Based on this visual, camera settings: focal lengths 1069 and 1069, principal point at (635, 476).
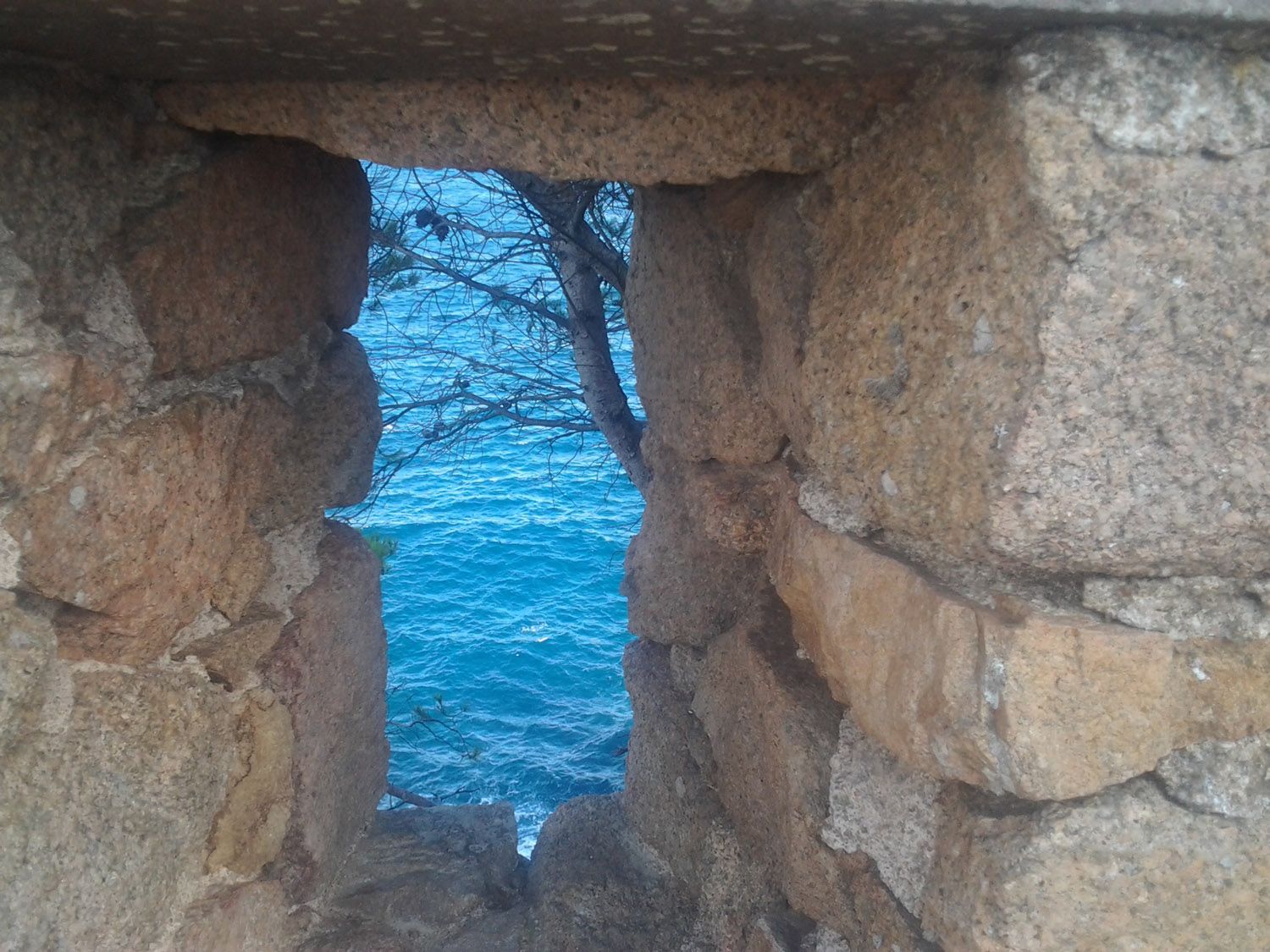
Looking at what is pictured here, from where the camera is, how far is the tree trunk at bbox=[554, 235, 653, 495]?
10.2 ft

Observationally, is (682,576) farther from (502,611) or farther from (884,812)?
(502,611)

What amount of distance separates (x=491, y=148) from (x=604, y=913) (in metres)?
1.10

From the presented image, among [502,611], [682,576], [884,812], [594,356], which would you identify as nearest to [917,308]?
[884,812]

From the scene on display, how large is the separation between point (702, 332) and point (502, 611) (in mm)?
7123

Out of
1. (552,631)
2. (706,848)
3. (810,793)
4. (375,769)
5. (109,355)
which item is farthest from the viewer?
(552,631)

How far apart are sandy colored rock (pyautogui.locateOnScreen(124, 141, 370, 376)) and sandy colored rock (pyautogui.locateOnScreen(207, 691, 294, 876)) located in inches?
17.2

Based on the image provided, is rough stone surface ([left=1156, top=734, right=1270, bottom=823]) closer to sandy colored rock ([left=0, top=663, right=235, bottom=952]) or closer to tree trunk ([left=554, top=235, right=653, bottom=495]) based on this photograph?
sandy colored rock ([left=0, top=663, right=235, bottom=952])

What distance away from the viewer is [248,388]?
4.06ft

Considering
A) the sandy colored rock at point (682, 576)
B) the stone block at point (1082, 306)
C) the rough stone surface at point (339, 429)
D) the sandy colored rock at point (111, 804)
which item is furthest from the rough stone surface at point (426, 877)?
the stone block at point (1082, 306)

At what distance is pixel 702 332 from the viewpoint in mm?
1354

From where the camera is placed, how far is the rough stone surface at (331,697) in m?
1.38

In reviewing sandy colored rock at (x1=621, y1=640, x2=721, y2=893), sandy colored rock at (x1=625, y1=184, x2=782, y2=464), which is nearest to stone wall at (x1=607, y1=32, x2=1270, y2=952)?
sandy colored rock at (x1=625, y1=184, x2=782, y2=464)

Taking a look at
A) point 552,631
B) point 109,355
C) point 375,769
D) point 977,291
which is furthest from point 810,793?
point 552,631

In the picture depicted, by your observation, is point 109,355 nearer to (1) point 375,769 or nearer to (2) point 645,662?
(1) point 375,769
